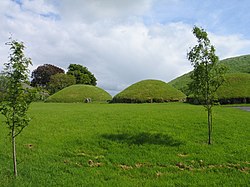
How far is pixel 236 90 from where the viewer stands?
167 ft

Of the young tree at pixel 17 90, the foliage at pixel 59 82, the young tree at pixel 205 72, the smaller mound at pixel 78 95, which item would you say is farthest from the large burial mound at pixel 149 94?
the young tree at pixel 17 90

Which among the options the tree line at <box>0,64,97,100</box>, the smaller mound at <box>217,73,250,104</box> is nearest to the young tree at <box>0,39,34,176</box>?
the smaller mound at <box>217,73,250,104</box>

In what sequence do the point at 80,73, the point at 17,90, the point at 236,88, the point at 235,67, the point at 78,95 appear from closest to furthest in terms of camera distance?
the point at 17,90 → the point at 236,88 → the point at 78,95 → the point at 235,67 → the point at 80,73

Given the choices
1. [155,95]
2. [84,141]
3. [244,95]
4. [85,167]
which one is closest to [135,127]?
[84,141]

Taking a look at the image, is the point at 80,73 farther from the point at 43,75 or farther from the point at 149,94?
the point at 149,94

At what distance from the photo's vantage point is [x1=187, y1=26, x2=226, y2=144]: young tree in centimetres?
1441

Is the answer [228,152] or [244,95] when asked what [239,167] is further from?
[244,95]

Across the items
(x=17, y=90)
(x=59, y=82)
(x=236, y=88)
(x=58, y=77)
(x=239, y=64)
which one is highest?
(x=239, y=64)

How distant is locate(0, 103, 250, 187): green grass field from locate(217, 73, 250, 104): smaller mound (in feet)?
101

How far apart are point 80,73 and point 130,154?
96.4 m

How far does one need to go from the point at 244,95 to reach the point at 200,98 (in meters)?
36.9

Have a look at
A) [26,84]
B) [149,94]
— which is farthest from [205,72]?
[149,94]

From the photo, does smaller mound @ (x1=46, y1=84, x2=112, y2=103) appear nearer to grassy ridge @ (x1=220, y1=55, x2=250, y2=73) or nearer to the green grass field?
grassy ridge @ (x1=220, y1=55, x2=250, y2=73)

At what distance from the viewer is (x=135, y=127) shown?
56.9 feet
